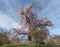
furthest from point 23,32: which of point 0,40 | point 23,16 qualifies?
point 0,40

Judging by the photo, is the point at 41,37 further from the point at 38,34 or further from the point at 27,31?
the point at 27,31

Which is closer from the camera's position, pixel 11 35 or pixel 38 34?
pixel 38 34

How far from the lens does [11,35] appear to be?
113 feet

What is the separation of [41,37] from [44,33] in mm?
903

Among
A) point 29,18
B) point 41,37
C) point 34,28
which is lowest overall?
point 41,37

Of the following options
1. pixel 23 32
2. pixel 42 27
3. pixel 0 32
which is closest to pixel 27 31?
pixel 23 32

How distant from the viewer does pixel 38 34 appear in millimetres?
30047

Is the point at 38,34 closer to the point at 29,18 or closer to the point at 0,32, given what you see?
the point at 29,18

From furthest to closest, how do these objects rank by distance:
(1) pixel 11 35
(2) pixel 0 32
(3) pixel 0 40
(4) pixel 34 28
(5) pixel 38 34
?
(2) pixel 0 32
(3) pixel 0 40
(1) pixel 11 35
(4) pixel 34 28
(5) pixel 38 34

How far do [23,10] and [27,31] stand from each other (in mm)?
4641

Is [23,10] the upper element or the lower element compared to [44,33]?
upper

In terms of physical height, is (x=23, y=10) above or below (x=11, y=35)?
above

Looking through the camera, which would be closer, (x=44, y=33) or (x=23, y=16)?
(x=44, y=33)

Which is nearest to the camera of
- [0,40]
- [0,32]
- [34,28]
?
[34,28]
